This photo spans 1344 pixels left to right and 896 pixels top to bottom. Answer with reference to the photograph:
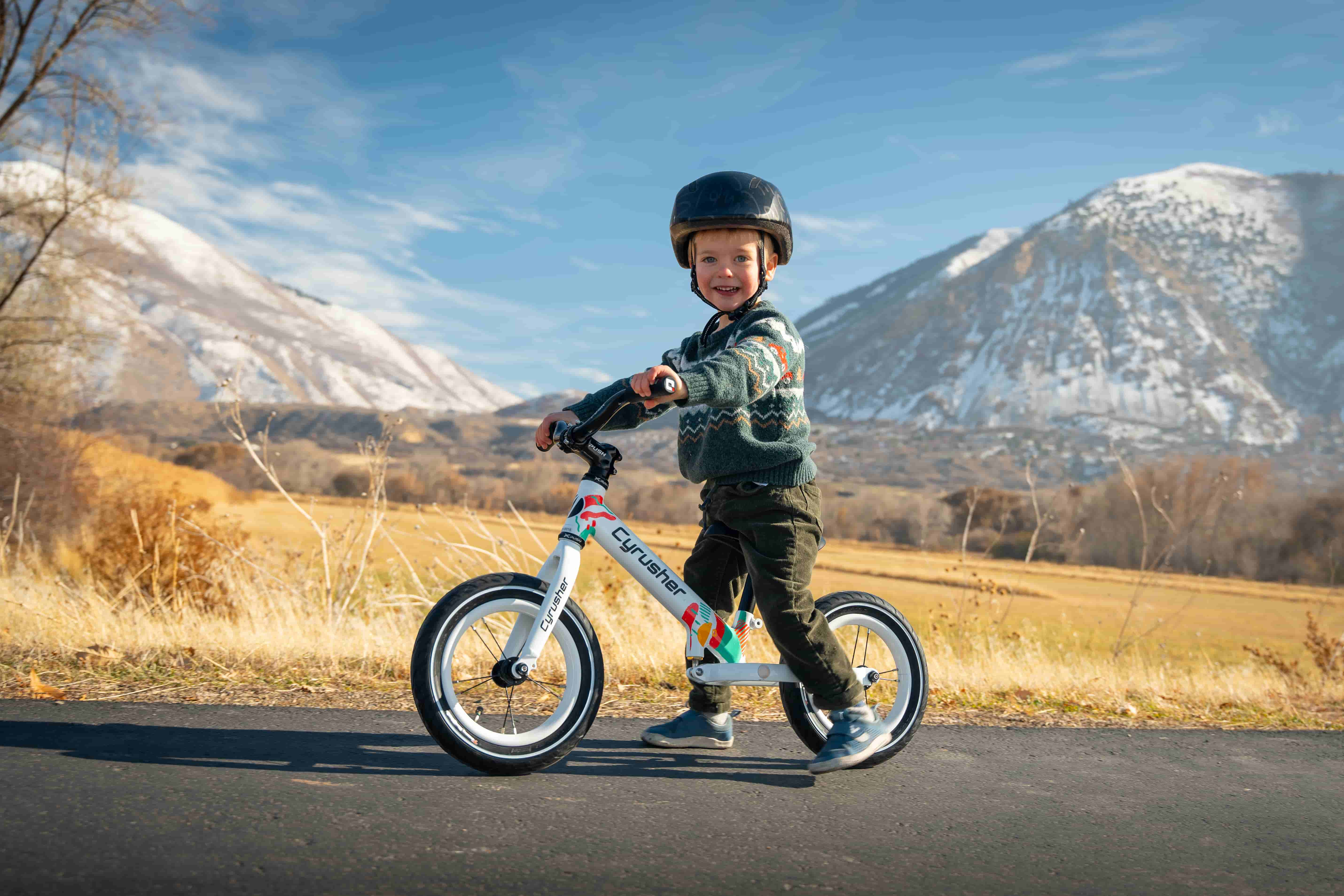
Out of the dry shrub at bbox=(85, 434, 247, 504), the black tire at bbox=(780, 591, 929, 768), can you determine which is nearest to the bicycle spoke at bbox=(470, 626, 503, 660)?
the black tire at bbox=(780, 591, 929, 768)

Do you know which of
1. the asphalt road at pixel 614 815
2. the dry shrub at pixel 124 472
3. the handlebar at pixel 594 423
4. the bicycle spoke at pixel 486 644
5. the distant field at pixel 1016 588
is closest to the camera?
the asphalt road at pixel 614 815

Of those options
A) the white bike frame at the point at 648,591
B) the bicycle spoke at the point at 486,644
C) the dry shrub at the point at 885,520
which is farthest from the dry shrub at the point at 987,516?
the bicycle spoke at the point at 486,644

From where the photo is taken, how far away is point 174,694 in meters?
4.11

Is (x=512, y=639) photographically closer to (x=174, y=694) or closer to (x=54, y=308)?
(x=174, y=694)

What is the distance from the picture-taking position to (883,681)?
4094mm

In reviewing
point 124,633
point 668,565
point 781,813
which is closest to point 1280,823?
point 781,813

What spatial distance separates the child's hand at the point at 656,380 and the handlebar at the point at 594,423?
0.20 ft

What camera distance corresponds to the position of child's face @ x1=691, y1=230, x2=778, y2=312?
12.0 ft

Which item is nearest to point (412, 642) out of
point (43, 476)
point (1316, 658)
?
point (1316, 658)

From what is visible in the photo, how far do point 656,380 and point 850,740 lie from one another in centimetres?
158

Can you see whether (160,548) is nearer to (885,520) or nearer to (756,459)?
(756,459)

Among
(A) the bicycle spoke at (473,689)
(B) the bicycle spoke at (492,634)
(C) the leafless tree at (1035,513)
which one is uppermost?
(C) the leafless tree at (1035,513)

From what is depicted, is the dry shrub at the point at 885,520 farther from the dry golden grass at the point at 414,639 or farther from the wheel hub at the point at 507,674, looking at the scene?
the wheel hub at the point at 507,674

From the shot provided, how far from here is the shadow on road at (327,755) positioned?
3113 mm
